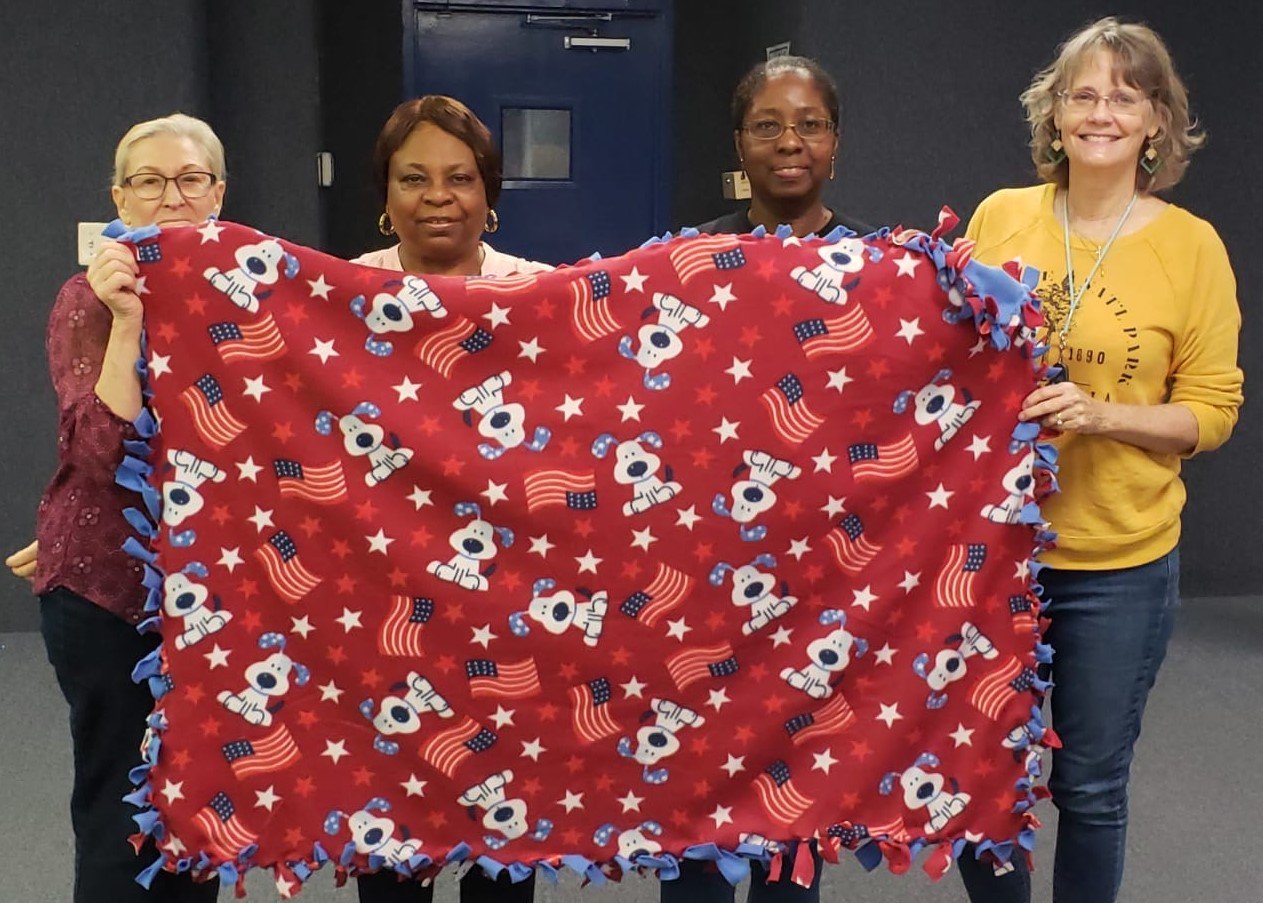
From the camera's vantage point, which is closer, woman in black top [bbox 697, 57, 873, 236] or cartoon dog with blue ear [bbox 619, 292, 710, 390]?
cartoon dog with blue ear [bbox 619, 292, 710, 390]

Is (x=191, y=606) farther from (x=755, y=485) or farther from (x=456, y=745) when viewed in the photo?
(x=755, y=485)

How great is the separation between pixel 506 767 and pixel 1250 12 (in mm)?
3874

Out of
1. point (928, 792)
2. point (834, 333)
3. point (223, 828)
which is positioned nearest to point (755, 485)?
point (834, 333)

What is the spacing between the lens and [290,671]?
156 cm

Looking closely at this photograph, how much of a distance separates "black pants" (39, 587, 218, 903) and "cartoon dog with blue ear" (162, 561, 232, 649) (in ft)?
0.27

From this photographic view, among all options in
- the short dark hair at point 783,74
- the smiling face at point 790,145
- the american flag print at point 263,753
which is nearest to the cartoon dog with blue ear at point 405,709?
the american flag print at point 263,753

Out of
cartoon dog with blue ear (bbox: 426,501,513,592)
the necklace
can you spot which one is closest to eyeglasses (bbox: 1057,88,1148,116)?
the necklace

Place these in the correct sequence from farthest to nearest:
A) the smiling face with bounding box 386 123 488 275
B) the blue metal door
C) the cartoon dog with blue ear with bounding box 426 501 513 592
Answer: the blue metal door
the smiling face with bounding box 386 123 488 275
the cartoon dog with blue ear with bounding box 426 501 513 592

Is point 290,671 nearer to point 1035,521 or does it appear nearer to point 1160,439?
point 1035,521

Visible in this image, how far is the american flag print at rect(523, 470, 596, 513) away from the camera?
1547 millimetres

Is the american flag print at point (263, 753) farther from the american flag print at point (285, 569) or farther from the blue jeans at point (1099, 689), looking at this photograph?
the blue jeans at point (1099, 689)

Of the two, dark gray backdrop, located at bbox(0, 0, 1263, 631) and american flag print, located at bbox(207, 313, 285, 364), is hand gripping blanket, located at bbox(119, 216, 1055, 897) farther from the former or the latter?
dark gray backdrop, located at bbox(0, 0, 1263, 631)

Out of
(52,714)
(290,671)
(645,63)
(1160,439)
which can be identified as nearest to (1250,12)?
(645,63)

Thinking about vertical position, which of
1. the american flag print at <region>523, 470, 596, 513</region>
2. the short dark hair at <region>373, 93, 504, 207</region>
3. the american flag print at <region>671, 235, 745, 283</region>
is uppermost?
the short dark hair at <region>373, 93, 504, 207</region>
